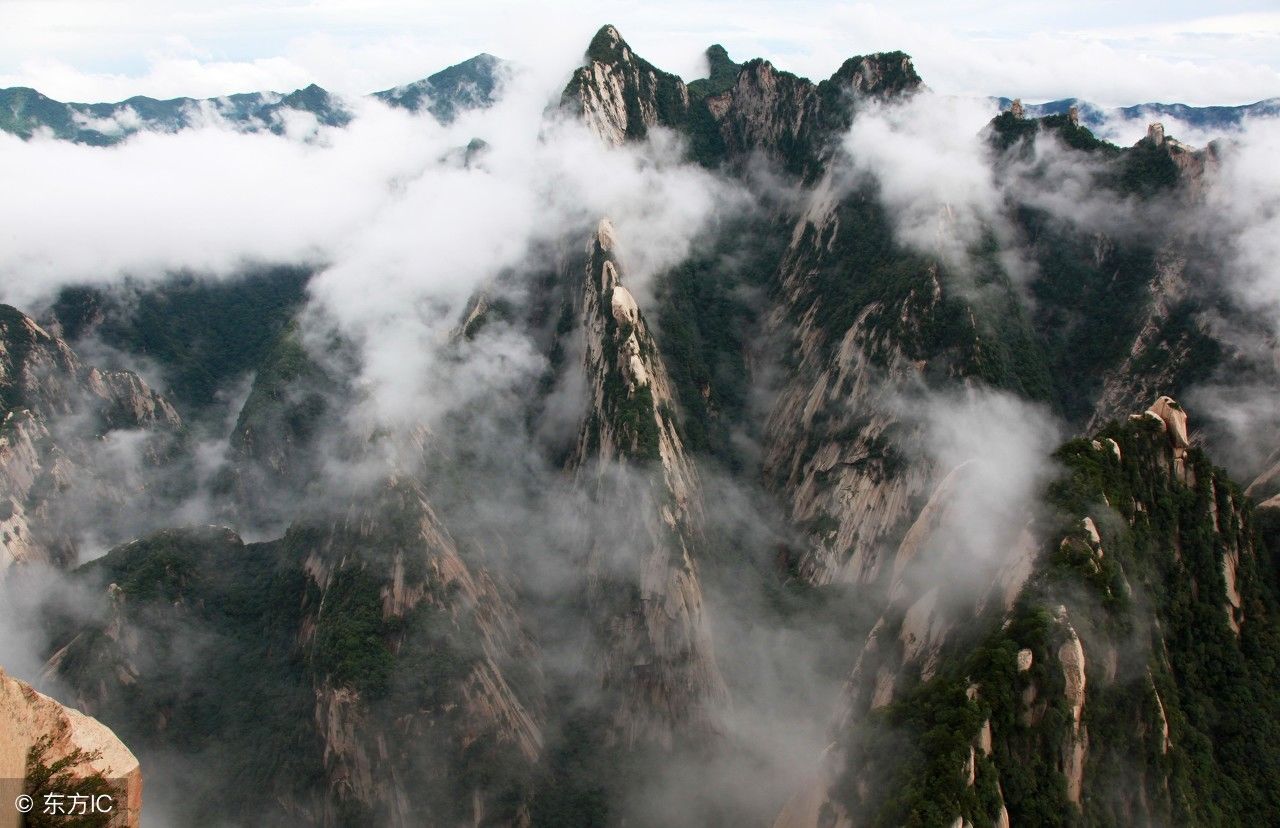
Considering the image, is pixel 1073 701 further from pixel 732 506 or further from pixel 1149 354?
pixel 1149 354

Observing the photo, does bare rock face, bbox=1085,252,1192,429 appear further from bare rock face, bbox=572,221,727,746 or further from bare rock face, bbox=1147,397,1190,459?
bare rock face, bbox=572,221,727,746

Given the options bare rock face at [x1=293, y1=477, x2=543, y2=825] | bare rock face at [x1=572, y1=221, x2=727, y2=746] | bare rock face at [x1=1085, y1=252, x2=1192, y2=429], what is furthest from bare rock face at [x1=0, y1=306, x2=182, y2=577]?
bare rock face at [x1=1085, y1=252, x2=1192, y2=429]

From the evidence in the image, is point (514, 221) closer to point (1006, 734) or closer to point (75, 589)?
point (75, 589)

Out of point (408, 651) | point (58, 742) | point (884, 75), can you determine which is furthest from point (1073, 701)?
point (884, 75)

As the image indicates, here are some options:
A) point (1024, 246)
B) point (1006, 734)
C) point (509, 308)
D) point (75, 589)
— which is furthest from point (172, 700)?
point (1024, 246)

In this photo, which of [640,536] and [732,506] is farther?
[732,506]
